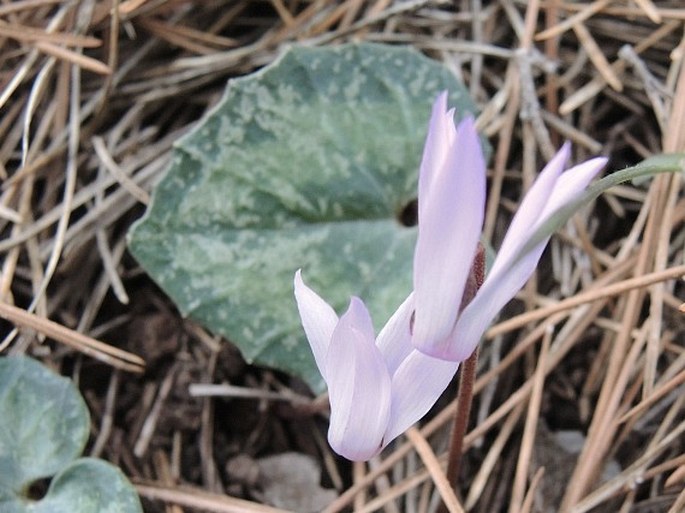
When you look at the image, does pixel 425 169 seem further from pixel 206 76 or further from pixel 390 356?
pixel 206 76

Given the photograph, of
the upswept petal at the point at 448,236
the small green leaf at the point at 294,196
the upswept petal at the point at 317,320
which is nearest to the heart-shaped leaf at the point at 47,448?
the small green leaf at the point at 294,196

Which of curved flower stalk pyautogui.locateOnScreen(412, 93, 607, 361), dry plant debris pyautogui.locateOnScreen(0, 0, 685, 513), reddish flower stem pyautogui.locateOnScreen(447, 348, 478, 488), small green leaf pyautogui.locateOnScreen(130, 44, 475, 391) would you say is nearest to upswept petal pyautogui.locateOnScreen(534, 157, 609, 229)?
curved flower stalk pyautogui.locateOnScreen(412, 93, 607, 361)

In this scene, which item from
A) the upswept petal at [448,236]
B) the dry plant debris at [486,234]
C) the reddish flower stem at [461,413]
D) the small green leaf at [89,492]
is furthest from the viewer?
the dry plant debris at [486,234]

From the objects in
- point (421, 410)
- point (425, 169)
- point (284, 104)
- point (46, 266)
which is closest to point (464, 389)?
point (421, 410)

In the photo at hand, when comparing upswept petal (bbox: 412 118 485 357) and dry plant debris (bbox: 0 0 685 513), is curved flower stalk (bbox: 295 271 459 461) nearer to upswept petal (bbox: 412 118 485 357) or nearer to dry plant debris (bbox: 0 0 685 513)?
upswept petal (bbox: 412 118 485 357)

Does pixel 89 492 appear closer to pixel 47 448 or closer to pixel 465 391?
pixel 47 448

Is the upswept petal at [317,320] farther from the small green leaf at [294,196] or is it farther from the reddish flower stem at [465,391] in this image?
the small green leaf at [294,196]

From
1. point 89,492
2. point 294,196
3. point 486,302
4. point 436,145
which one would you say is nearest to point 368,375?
point 486,302

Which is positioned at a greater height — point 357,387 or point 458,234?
point 458,234
